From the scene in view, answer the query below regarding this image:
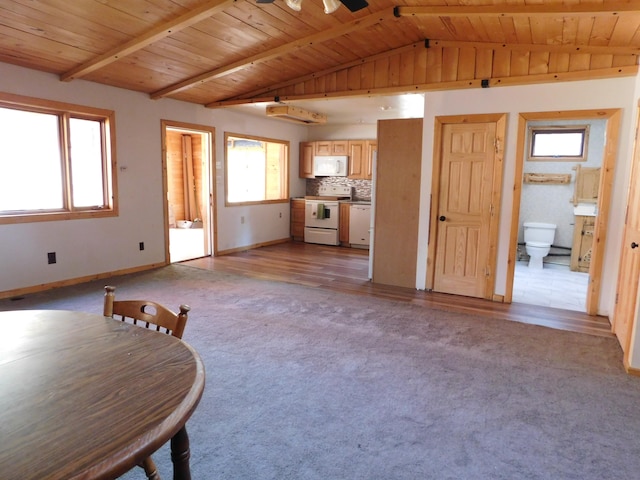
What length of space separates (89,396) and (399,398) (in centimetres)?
189

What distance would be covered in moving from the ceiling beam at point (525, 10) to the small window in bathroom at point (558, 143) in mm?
3859

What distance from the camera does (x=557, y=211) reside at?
22.1 ft

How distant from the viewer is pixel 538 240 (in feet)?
21.7

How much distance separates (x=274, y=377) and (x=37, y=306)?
282 cm

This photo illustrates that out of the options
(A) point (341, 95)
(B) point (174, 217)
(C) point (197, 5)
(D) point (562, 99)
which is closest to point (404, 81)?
(A) point (341, 95)

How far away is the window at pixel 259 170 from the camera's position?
8430mm

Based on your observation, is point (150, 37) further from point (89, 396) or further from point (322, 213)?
point (322, 213)

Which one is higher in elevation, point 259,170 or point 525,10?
point 525,10

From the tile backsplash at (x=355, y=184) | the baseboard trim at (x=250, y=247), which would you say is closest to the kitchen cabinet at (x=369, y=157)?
the tile backsplash at (x=355, y=184)

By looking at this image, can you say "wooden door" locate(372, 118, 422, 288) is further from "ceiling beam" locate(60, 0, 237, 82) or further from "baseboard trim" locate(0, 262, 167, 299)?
"baseboard trim" locate(0, 262, 167, 299)

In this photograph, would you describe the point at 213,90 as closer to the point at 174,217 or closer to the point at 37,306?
the point at 37,306

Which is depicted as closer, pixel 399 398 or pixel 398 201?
pixel 399 398

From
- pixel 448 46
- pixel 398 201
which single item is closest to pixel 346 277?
pixel 398 201

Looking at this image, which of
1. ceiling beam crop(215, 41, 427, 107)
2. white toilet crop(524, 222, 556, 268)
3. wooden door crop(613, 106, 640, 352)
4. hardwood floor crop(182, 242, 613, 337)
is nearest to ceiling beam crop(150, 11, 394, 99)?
ceiling beam crop(215, 41, 427, 107)
